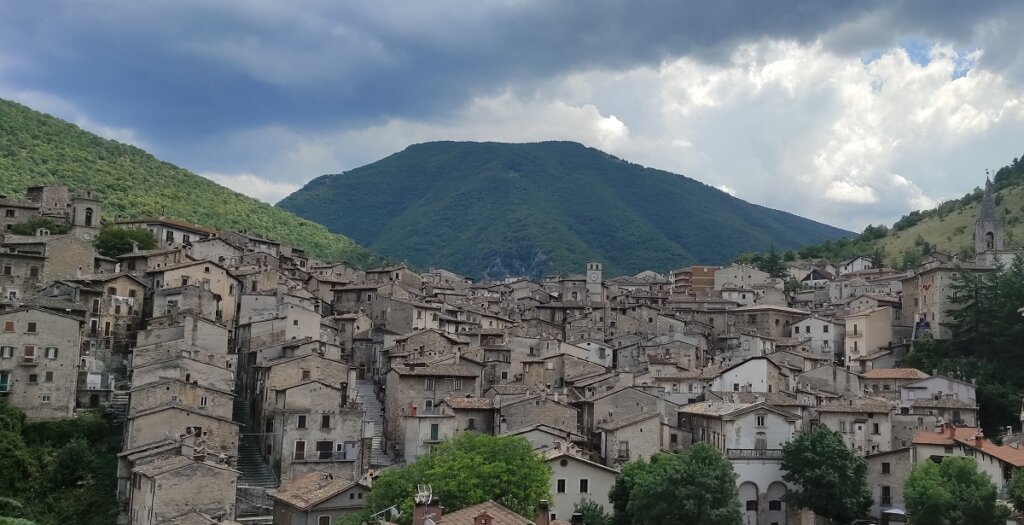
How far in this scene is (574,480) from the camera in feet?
154

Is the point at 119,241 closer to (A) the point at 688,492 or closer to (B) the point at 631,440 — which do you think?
(B) the point at 631,440

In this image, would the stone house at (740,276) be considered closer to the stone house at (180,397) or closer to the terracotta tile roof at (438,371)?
the terracotta tile roof at (438,371)

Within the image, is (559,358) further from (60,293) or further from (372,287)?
(60,293)

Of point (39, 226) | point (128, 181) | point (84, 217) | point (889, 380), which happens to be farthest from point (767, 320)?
point (128, 181)

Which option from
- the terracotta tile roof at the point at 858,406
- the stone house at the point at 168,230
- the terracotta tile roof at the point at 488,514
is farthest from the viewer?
the stone house at the point at 168,230

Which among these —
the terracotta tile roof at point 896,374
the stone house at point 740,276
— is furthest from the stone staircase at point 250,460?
the stone house at point 740,276

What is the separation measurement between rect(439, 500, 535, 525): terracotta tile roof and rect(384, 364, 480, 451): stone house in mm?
21370

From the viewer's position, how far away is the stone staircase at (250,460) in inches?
1789

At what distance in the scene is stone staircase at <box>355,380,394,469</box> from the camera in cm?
5059

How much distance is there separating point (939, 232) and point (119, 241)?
95.6 meters

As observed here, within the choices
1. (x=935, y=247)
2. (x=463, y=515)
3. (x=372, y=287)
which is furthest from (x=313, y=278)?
(x=935, y=247)

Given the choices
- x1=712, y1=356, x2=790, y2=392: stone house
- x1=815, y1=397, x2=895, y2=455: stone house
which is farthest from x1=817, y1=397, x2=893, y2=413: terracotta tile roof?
x1=712, y1=356, x2=790, y2=392: stone house

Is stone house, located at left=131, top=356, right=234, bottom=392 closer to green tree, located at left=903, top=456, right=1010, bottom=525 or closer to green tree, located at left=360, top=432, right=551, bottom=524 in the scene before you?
→ green tree, located at left=360, top=432, right=551, bottom=524

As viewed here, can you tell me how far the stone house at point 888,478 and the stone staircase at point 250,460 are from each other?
94.7ft
